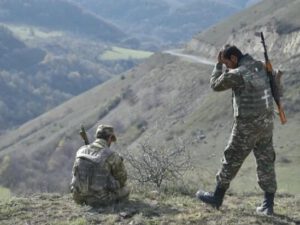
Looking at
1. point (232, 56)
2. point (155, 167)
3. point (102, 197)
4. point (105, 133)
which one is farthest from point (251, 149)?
point (155, 167)

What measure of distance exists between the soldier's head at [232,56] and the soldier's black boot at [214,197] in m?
1.80

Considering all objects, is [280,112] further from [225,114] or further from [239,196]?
[225,114]

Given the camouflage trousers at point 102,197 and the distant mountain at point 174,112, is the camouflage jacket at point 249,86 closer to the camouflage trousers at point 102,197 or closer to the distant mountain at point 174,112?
the camouflage trousers at point 102,197

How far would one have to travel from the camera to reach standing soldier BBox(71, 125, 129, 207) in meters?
8.70

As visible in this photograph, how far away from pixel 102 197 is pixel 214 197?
1.67 meters

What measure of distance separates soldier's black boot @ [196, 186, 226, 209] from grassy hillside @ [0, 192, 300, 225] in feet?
0.34

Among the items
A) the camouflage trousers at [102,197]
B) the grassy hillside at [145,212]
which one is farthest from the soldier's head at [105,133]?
the grassy hillside at [145,212]

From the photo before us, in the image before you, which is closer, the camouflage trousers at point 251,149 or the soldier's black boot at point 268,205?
the camouflage trousers at point 251,149

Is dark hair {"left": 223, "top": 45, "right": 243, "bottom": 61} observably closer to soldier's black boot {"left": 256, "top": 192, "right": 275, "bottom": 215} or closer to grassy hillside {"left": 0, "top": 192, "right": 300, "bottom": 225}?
soldier's black boot {"left": 256, "top": 192, "right": 275, "bottom": 215}

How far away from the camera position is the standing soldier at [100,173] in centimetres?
870

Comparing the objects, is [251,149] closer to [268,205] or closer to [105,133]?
[268,205]

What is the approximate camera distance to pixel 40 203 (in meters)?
9.54

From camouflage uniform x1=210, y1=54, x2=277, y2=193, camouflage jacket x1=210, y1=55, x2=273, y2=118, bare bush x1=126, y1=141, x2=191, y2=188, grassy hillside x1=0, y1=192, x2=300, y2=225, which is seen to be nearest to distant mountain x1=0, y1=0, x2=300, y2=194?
bare bush x1=126, y1=141, x2=191, y2=188

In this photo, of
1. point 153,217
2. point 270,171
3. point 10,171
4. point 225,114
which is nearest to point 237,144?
point 270,171
